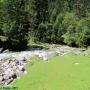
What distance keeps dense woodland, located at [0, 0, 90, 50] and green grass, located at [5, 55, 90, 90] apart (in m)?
23.1

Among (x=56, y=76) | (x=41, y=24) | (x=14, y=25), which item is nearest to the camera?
(x=56, y=76)

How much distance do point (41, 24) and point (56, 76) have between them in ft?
172

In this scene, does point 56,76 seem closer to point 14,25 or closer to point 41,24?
point 14,25

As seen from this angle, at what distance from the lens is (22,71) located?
1511 inches

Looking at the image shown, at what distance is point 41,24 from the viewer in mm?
87438

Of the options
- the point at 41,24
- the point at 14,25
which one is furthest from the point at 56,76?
the point at 41,24

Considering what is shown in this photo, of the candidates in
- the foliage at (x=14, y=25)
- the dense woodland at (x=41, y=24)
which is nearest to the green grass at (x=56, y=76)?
the foliage at (x=14, y=25)

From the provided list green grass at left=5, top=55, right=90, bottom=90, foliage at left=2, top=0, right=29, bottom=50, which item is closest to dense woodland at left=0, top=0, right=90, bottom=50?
foliage at left=2, top=0, right=29, bottom=50

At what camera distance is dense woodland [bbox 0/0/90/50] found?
70.7 metres

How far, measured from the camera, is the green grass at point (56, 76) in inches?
1257

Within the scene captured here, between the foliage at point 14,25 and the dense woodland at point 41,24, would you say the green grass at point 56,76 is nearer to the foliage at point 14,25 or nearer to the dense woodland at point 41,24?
the foliage at point 14,25

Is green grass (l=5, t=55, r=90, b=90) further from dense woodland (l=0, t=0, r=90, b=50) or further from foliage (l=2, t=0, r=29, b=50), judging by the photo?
dense woodland (l=0, t=0, r=90, b=50)

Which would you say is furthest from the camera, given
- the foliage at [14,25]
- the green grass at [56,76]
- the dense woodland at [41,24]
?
the dense woodland at [41,24]

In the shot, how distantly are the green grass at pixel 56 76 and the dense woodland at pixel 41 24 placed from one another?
2312 cm
